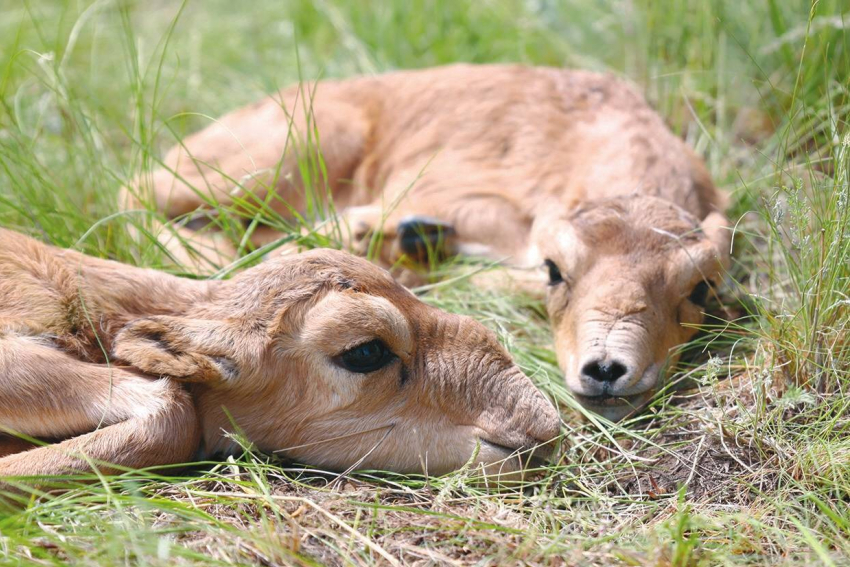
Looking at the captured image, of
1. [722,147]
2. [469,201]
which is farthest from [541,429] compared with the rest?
[722,147]

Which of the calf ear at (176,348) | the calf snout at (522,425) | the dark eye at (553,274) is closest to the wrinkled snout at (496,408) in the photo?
the calf snout at (522,425)

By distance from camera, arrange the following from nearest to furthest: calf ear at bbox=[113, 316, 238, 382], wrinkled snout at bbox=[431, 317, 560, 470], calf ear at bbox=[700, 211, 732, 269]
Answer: calf ear at bbox=[113, 316, 238, 382]
wrinkled snout at bbox=[431, 317, 560, 470]
calf ear at bbox=[700, 211, 732, 269]

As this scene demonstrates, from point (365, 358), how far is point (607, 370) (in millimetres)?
1285

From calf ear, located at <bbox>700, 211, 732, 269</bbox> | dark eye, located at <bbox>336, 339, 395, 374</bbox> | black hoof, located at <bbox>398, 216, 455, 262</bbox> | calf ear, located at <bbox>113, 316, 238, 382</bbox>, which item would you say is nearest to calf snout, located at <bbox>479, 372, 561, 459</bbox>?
dark eye, located at <bbox>336, 339, 395, 374</bbox>

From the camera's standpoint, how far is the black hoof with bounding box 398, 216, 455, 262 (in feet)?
20.2

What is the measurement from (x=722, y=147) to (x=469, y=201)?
2.08 metres

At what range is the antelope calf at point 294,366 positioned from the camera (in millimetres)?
3908

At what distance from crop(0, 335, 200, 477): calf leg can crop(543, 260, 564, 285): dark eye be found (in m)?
2.39

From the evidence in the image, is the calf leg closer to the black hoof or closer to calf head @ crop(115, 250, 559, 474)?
calf head @ crop(115, 250, 559, 474)

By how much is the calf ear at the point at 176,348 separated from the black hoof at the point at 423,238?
7.49ft

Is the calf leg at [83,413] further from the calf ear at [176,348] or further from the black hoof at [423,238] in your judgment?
the black hoof at [423,238]

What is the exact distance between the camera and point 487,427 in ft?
13.3

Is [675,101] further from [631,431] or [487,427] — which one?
[487,427]

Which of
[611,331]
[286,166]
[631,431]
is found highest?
[286,166]
